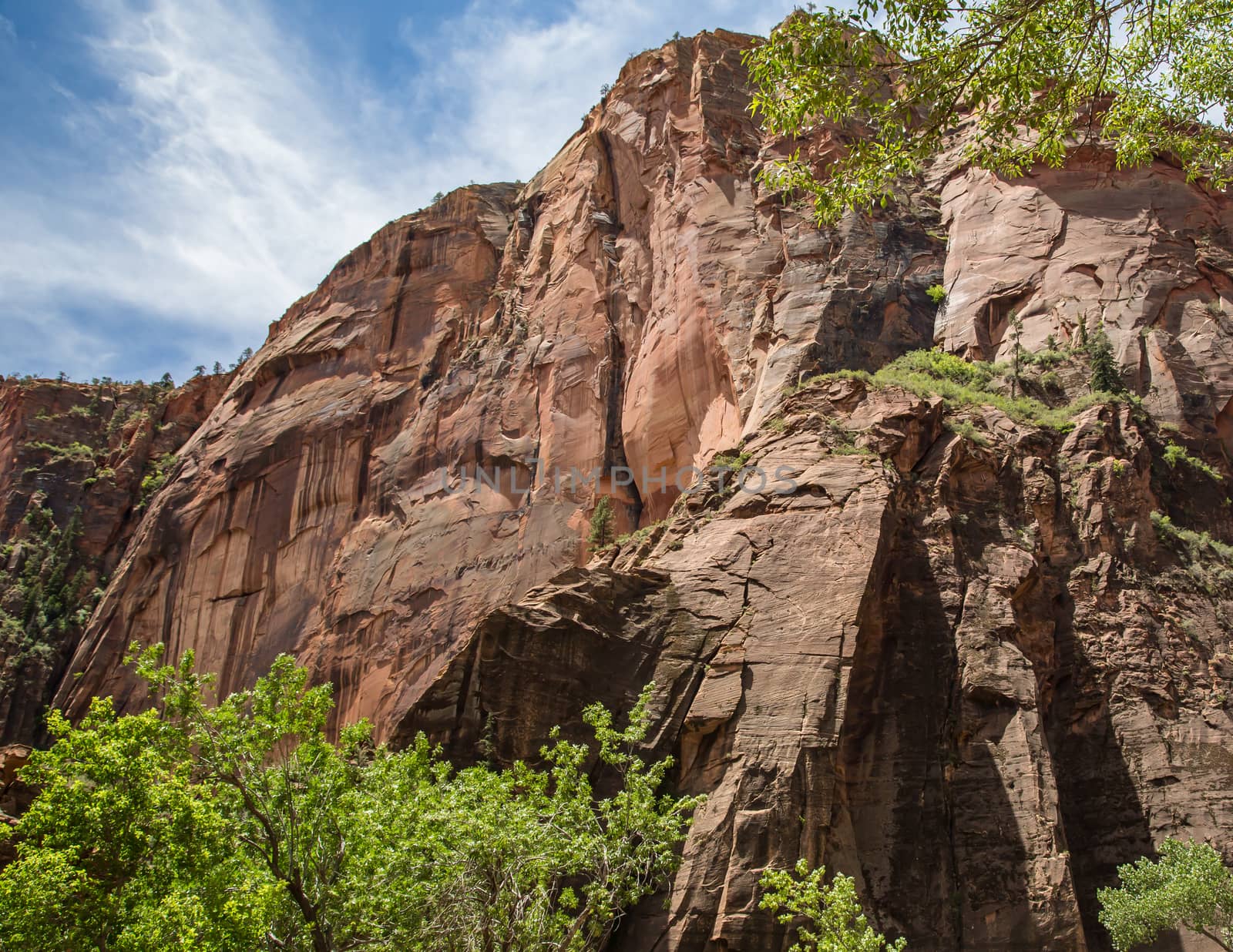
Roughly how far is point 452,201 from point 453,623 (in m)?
26.1

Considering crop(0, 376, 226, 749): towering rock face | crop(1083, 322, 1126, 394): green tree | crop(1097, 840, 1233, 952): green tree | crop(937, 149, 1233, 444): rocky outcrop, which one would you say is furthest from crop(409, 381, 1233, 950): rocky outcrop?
crop(0, 376, 226, 749): towering rock face

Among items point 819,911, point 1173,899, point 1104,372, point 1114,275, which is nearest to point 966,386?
point 1104,372

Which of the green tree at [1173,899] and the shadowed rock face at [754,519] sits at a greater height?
the shadowed rock face at [754,519]

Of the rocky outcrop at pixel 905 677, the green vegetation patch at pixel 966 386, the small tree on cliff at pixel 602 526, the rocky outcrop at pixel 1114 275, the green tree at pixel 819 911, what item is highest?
the rocky outcrop at pixel 1114 275

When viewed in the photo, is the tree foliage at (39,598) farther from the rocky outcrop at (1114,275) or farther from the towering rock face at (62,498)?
the rocky outcrop at (1114,275)

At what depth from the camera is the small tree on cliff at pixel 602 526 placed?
36031mm

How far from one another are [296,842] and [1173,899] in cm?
1655

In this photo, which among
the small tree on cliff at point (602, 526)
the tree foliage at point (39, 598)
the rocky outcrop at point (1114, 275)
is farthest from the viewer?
the tree foliage at point (39, 598)

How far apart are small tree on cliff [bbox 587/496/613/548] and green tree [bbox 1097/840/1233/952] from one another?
63.4 feet

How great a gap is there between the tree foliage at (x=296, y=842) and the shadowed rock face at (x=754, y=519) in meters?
2.46

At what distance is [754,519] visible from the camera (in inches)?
1006

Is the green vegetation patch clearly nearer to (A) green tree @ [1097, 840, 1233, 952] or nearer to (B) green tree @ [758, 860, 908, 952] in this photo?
(A) green tree @ [1097, 840, 1233, 952]

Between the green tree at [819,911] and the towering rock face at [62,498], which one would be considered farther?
the towering rock face at [62,498]

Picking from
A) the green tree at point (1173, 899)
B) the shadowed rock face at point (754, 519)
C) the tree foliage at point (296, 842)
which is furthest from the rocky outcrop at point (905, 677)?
the tree foliage at point (296, 842)
